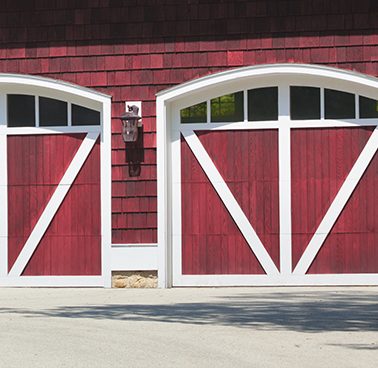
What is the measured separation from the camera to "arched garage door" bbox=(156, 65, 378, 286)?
16.2 m

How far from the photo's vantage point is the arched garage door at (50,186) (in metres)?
16.7

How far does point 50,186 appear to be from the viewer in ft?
55.3

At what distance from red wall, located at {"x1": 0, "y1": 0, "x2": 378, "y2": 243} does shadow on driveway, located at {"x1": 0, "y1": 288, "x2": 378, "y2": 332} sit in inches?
111

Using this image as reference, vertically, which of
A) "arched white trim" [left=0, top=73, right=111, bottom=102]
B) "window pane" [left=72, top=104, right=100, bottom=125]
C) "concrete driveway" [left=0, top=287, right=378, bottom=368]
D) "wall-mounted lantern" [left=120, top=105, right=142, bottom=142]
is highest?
"arched white trim" [left=0, top=73, right=111, bottom=102]

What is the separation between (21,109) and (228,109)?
10.1ft

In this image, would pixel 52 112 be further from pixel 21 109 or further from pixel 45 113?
pixel 21 109

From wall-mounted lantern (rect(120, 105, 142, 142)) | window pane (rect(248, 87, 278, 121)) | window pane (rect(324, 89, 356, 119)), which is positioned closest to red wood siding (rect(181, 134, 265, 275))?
wall-mounted lantern (rect(120, 105, 142, 142))

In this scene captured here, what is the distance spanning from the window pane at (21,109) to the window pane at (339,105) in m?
4.31

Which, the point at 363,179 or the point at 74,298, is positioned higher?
the point at 363,179

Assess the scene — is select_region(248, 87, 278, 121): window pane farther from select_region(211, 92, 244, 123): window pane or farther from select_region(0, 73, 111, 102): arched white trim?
select_region(0, 73, 111, 102): arched white trim

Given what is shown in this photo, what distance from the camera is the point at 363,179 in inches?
637

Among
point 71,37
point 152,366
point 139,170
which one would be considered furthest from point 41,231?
point 152,366

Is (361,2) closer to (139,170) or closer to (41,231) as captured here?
(139,170)

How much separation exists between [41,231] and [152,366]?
8.51 m
